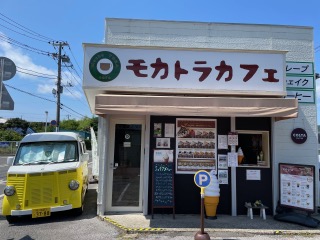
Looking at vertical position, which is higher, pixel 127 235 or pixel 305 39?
pixel 305 39

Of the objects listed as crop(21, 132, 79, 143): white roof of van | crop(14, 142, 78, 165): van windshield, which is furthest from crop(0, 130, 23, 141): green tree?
crop(14, 142, 78, 165): van windshield

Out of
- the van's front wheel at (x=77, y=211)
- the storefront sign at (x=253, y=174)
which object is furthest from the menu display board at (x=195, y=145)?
the van's front wheel at (x=77, y=211)

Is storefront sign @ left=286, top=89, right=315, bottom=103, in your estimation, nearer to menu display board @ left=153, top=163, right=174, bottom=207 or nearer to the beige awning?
the beige awning

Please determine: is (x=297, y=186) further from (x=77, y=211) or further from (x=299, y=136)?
(x=77, y=211)

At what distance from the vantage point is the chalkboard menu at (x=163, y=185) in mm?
6742

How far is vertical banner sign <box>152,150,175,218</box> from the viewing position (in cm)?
674

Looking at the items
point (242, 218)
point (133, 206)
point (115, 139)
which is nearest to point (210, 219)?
point (242, 218)

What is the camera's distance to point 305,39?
797cm

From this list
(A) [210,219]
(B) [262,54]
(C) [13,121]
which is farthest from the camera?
(C) [13,121]

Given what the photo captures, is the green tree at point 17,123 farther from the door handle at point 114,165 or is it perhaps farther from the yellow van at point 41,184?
the door handle at point 114,165

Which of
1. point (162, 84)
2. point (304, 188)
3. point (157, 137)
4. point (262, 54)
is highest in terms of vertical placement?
point (262, 54)

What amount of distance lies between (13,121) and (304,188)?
6729 cm

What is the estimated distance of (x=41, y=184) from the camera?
6480 millimetres

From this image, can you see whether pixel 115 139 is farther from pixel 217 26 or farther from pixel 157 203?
pixel 217 26
